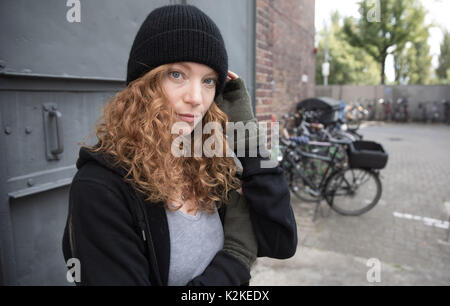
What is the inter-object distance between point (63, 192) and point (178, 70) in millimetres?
1662

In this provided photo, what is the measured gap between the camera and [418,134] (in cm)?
1376

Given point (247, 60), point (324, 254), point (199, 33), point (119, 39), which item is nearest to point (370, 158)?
point (324, 254)

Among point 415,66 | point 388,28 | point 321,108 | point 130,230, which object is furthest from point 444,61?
point 130,230

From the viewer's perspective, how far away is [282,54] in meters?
6.45

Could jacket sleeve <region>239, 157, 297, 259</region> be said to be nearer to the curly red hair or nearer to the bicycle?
the curly red hair

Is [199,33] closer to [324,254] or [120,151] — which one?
[120,151]

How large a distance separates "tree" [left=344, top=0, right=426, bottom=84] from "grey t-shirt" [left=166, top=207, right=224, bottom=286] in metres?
20.1

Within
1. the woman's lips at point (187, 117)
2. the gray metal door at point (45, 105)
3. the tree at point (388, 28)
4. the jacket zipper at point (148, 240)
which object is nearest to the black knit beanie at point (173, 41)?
the woman's lips at point (187, 117)

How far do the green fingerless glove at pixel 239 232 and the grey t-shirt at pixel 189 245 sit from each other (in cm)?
6

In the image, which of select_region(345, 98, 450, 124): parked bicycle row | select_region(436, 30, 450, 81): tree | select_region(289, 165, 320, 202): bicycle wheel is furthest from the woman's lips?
select_region(436, 30, 450, 81): tree

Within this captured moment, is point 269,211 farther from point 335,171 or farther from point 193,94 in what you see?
point 335,171

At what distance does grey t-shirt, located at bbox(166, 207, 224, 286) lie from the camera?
112 centimetres

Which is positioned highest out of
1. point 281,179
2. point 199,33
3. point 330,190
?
point 199,33
